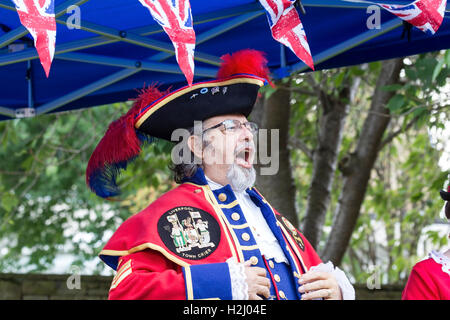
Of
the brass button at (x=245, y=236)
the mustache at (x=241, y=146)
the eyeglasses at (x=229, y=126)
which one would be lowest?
the brass button at (x=245, y=236)

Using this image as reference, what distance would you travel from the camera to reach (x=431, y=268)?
260cm

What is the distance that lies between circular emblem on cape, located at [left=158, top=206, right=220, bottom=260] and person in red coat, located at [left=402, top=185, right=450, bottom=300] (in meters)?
0.76

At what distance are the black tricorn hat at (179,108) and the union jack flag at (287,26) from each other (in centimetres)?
45

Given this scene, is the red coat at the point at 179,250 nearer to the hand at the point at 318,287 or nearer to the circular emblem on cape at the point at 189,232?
the circular emblem on cape at the point at 189,232

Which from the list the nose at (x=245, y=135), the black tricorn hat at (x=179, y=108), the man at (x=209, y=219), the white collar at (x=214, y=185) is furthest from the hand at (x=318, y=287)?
the black tricorn hat at (x=179, y=108)

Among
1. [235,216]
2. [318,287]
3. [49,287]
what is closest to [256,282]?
[318,287]

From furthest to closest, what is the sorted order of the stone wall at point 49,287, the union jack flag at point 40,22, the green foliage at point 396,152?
the stone wall at point 49,287
the green foliage at point 396,152
the union jack flag at point 40,22

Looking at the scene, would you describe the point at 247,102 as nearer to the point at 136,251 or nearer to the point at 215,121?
the point at 215,121

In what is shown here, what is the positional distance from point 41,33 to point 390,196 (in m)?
5.67

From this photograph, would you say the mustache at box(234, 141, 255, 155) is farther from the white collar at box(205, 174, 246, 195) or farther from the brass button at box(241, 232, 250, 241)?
Answer: the brass button at box(241, 232, 250, 241)

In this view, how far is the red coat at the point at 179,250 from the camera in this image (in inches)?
94.3

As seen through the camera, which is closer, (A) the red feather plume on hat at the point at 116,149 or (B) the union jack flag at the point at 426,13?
(B) the union jack flag at the point at 426,13

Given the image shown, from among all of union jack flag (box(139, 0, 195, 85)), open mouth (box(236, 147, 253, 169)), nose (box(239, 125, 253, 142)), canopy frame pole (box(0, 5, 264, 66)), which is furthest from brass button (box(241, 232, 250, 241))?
canopy frame pole (box(0, 5, 264, 66))
